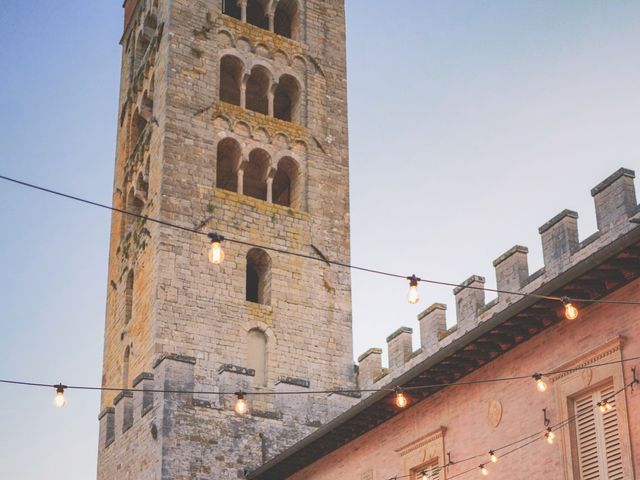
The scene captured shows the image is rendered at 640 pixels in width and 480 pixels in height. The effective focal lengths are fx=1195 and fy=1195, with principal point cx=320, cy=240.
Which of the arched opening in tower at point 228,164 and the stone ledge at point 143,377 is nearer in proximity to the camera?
the stone ledge at point 143,377

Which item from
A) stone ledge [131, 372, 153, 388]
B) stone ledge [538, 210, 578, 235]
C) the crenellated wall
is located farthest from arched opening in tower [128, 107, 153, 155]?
stone ledge [538, 210, 578, 235]

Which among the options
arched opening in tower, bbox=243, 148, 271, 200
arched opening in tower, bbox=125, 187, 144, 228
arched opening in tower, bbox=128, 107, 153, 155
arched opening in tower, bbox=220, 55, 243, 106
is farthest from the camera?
arched opening in tower, bbox=128, 107, 153, 155

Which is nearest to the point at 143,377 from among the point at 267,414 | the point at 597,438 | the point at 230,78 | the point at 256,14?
the point at 267,414

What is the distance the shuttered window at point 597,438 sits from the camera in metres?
16.3

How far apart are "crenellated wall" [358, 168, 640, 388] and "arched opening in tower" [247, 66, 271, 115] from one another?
29.7 feet

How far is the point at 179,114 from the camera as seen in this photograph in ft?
108

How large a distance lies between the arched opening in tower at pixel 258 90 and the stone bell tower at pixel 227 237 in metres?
0.07

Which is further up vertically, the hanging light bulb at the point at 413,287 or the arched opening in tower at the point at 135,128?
the arched opening in tower at the point at 135,128

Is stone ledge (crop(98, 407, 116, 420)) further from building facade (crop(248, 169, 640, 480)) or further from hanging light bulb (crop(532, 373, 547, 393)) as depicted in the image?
hanging light bulb (crop(532, 373, 547, 393))

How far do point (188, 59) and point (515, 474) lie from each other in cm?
1930

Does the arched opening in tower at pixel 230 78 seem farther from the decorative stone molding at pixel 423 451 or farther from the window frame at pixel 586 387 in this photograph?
the window frame at pixel 586 387

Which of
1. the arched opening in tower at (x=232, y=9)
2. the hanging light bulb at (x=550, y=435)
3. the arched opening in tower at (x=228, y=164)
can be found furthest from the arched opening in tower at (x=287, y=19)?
the hanging light bulb at (x=550, y=435)

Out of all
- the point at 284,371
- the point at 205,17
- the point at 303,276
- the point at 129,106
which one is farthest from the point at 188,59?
the point at 284,371

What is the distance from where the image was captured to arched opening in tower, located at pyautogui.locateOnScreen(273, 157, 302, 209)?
113ft
